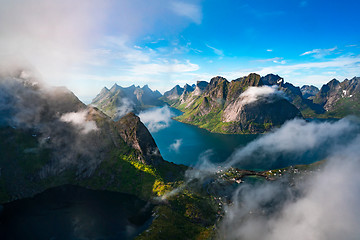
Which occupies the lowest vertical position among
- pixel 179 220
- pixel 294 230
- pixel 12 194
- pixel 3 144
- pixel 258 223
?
pixel 294 230

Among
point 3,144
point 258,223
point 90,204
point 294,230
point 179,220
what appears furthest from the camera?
point 3,144

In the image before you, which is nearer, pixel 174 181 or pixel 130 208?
pixel 130 208

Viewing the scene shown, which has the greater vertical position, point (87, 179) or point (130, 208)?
point (87, 179)

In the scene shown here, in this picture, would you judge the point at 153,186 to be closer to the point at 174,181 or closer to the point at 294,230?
the point at 174,181

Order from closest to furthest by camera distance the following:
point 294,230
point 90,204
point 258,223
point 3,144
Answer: point 258,223, point 90,204, point 294,230, point 3,144

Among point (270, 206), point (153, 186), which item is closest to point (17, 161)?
point (153, 186)

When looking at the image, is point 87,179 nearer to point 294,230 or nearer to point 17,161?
point 17,161
